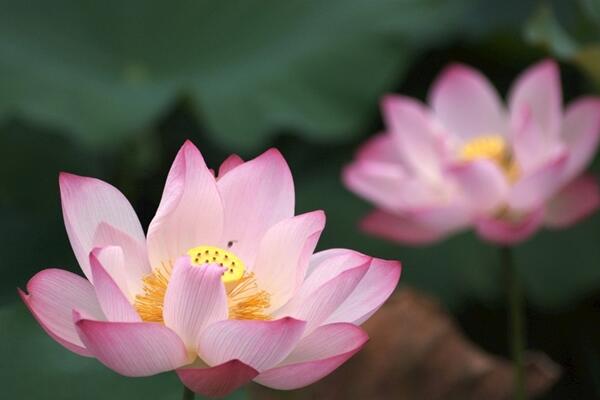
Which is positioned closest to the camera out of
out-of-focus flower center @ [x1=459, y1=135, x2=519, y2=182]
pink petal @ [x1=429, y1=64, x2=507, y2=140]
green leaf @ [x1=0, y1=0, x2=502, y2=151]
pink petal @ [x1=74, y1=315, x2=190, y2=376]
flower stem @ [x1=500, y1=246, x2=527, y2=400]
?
pink petal @ [x1=74, y1=315, x2=190, y2=376]

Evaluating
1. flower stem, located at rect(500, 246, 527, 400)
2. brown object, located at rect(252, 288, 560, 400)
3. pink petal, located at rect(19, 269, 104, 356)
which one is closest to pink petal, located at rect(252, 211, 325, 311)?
pink petal, located at rect(19, 269, 104, 356)

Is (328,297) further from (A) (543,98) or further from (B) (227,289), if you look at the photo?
(A) (543,98)

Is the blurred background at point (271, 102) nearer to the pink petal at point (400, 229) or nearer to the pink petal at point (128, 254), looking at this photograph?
the pink petal at point (400, 229)

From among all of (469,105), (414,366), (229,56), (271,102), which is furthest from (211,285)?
(229,56)

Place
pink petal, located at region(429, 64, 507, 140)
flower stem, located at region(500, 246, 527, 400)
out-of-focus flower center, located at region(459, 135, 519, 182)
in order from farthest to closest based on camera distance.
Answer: pink petal, located at region(429, 64, 507, 140) → out-of-focus flower center, located at region(459, 135, 519, 182) → flower stem, located at region(500, 246, 527, 400)

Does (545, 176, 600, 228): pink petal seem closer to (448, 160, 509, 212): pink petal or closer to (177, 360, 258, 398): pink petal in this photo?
(448, 160, 509, 212): pink petal

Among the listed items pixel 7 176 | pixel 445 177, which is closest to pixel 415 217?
pixel 445 177

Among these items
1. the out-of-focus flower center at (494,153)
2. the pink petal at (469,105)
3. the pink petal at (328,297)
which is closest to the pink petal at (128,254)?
the pink petal at (328,297)
